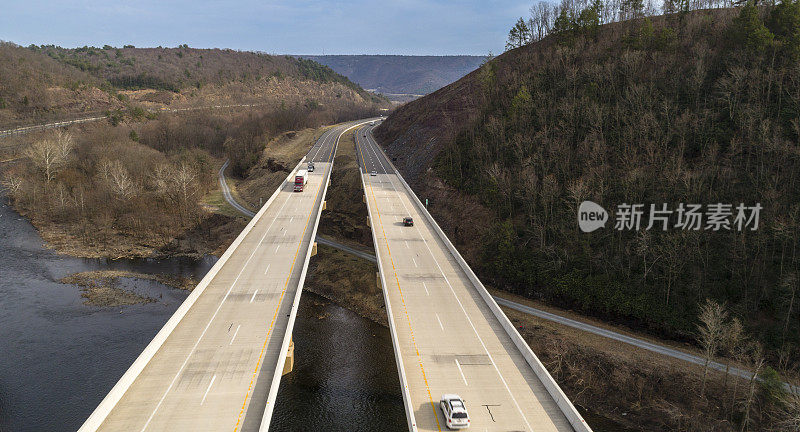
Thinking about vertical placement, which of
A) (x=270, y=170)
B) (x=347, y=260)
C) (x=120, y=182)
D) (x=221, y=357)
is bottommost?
(x=347, y=260)

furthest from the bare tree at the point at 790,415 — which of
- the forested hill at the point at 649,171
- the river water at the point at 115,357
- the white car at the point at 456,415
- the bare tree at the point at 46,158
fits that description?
the bare tree at the point at 46,158

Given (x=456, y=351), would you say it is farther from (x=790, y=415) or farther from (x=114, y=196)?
(x=114, y=196)

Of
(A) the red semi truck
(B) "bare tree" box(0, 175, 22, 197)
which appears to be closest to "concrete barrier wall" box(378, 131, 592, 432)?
(A) the red semi truck

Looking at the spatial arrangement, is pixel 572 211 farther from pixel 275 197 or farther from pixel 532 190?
pixel 275 197

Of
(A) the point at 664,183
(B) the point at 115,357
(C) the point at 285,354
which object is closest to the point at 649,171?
(A) the point at 664,183

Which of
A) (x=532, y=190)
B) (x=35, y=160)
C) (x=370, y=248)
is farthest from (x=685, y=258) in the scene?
(x=35, y=160)

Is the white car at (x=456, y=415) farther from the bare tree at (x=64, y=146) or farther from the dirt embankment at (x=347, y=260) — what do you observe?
the bare tree at (x=64, y=146)

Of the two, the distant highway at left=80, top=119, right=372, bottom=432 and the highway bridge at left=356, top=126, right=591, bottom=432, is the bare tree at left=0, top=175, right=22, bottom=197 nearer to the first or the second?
the distant highway at left=80, top=119, right=372, bottom=432
